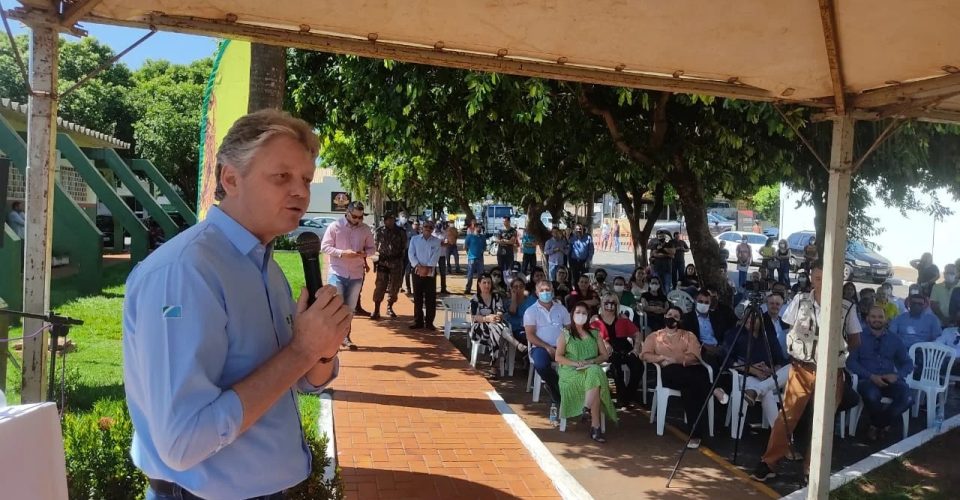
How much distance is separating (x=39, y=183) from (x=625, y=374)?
20.8 ft

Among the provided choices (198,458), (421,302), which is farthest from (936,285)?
(198,458)

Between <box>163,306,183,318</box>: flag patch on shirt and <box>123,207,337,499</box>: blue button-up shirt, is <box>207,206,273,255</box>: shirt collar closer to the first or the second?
<box>123,207,337,499</box>: blue button-up shirt

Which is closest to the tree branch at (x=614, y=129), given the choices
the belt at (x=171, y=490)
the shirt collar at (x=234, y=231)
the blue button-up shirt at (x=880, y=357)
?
the blue button-up shirt at (x=880, y=357)

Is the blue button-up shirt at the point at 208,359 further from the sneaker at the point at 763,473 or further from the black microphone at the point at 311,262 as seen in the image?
the sneaker at the point at 763,473

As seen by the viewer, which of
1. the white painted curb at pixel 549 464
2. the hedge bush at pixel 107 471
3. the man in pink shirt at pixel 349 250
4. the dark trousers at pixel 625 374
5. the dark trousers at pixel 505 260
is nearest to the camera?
the hedge bush at pixel 107 471

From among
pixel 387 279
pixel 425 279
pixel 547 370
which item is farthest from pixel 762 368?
pixel 387 279

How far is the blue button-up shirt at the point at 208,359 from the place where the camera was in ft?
4.55

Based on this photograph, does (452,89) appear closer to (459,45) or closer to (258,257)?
(459,45)

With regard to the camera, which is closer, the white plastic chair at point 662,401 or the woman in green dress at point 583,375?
the woman in green dress at point 583,375

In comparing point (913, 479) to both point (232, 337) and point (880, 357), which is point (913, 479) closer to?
point (880, 357)

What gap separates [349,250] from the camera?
27.5ft

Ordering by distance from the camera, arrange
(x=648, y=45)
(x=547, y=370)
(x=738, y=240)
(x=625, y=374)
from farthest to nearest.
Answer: (x=738, y=240) < (x=625, y=374) < (x=547, y=370) < (x=648, y=45)

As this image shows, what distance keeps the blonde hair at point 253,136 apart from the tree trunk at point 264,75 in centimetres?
283

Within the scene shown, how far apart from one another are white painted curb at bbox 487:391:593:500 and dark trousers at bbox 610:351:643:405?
194cm
